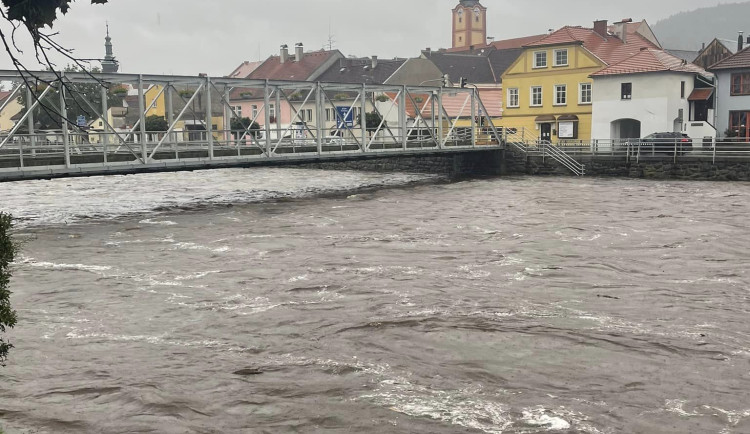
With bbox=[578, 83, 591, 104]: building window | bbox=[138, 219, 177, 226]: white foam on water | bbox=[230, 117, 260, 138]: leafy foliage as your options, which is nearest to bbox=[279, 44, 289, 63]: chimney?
bbox=[230, 117, 260, 138]: leafy foliage

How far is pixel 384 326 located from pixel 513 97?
171 feet

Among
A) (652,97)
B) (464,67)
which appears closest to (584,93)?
(652,97)

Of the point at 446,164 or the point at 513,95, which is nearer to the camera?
the point at 446,164

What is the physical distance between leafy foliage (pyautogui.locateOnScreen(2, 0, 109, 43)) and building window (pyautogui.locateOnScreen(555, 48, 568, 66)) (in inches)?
2227

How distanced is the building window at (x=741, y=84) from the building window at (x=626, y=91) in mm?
6141

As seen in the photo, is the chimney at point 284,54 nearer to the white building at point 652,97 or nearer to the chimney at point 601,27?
the chimney at point 601,27

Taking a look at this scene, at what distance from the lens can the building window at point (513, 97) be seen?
210 feet

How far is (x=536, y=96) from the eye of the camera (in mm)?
62562

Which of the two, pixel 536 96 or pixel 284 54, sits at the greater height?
pixel 284 54

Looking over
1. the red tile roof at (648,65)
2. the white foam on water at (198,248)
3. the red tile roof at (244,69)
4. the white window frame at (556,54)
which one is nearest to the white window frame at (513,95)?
the white window frame at (556,54)

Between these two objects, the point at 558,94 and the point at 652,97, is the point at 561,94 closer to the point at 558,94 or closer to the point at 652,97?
the point at 558,94

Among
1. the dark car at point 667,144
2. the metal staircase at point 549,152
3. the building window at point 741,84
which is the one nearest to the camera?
the dark car at point 667,144

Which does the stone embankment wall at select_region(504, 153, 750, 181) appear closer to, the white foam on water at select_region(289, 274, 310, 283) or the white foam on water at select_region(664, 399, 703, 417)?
the white foam on water at select_region(289, 274, 310, 283)

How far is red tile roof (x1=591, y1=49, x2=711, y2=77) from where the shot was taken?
178 ft
